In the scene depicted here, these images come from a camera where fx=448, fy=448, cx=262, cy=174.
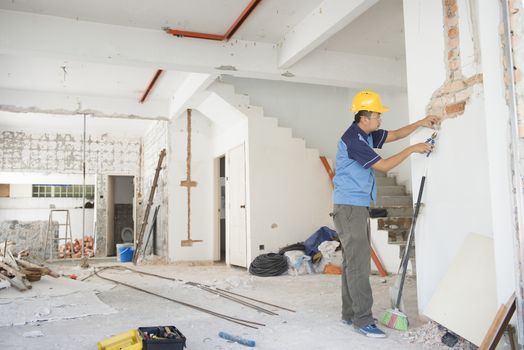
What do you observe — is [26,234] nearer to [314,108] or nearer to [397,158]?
[314,108]

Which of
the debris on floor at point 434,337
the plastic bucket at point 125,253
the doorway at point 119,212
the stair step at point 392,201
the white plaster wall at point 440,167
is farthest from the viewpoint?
the doorway at point 119,212

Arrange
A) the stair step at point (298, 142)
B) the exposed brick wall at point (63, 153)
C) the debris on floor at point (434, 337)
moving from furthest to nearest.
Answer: the exposed brick wall at point (63, 153), the stair step at point (298, 142), the debris on floor at point (434, 337)

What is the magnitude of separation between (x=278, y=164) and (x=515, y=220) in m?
4.86

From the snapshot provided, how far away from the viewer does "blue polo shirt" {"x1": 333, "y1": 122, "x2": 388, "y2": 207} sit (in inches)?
118

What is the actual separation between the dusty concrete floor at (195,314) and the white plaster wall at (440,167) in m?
0.52

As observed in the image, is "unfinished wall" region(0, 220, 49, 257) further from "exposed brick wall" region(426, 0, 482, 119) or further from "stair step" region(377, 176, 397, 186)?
"exposed brick wall" region(426, 0, 482, 119)

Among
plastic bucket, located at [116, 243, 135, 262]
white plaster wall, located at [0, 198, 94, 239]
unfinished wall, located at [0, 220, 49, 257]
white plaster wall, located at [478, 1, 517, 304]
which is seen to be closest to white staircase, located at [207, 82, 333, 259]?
plastic bucket, located at [116, 243, 135, 262]

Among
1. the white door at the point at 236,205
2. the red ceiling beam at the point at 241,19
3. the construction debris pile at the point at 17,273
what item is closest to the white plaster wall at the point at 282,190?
the white door at the point at 236,205

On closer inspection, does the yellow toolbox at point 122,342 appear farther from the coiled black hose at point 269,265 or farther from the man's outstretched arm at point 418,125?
the coiled black hose at point 269,265

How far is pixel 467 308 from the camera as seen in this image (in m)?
2.51

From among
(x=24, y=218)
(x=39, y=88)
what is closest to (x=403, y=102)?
(x=39, y=88)

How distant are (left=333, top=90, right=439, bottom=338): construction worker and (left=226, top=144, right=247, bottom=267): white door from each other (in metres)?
3.75

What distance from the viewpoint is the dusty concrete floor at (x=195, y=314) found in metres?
2.82

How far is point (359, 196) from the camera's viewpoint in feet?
10.0
